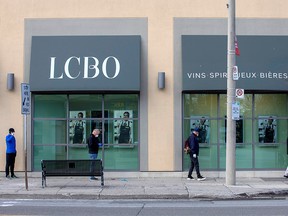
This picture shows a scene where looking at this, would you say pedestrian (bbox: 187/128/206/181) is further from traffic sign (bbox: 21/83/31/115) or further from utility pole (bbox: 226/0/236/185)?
traffic sign (bbox: 21/83/31/115)

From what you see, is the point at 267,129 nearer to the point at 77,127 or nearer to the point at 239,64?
the point at 239,64

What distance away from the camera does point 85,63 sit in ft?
57.1

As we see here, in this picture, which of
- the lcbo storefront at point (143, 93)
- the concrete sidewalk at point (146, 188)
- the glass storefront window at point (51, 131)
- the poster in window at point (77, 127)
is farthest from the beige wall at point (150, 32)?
the poster in window at point (77, 127)

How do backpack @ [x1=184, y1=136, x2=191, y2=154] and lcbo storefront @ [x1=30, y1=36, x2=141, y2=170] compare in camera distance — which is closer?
backpack @ [x1=184, y1=136, x2=191, y2=154]

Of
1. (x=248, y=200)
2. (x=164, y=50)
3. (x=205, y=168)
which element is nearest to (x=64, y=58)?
(x=164, y=50)

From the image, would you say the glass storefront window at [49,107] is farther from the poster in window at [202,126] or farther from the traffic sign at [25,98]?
the poster in window at [202,126]

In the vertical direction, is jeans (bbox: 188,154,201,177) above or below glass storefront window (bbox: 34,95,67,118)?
below

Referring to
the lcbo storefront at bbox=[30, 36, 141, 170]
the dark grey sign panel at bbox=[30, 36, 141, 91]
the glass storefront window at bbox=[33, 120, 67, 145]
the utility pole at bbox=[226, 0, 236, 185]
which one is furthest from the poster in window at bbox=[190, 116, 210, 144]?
the glass storefront window at bbox=[33, 120, 67, 145]

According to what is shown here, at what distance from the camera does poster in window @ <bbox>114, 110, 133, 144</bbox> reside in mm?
17969

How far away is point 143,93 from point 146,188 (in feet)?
13.8

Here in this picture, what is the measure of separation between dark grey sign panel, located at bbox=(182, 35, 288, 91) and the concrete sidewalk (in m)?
3.43

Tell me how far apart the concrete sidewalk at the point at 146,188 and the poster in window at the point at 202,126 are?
1669 mm

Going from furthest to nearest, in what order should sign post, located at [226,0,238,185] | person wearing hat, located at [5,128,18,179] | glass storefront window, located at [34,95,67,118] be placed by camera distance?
glass storefront window, located at [34,95,67,118], person wearing hat, located at [5,128,18,179], sign post, located at [226,0,238,185]

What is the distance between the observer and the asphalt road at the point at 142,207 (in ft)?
35.2
